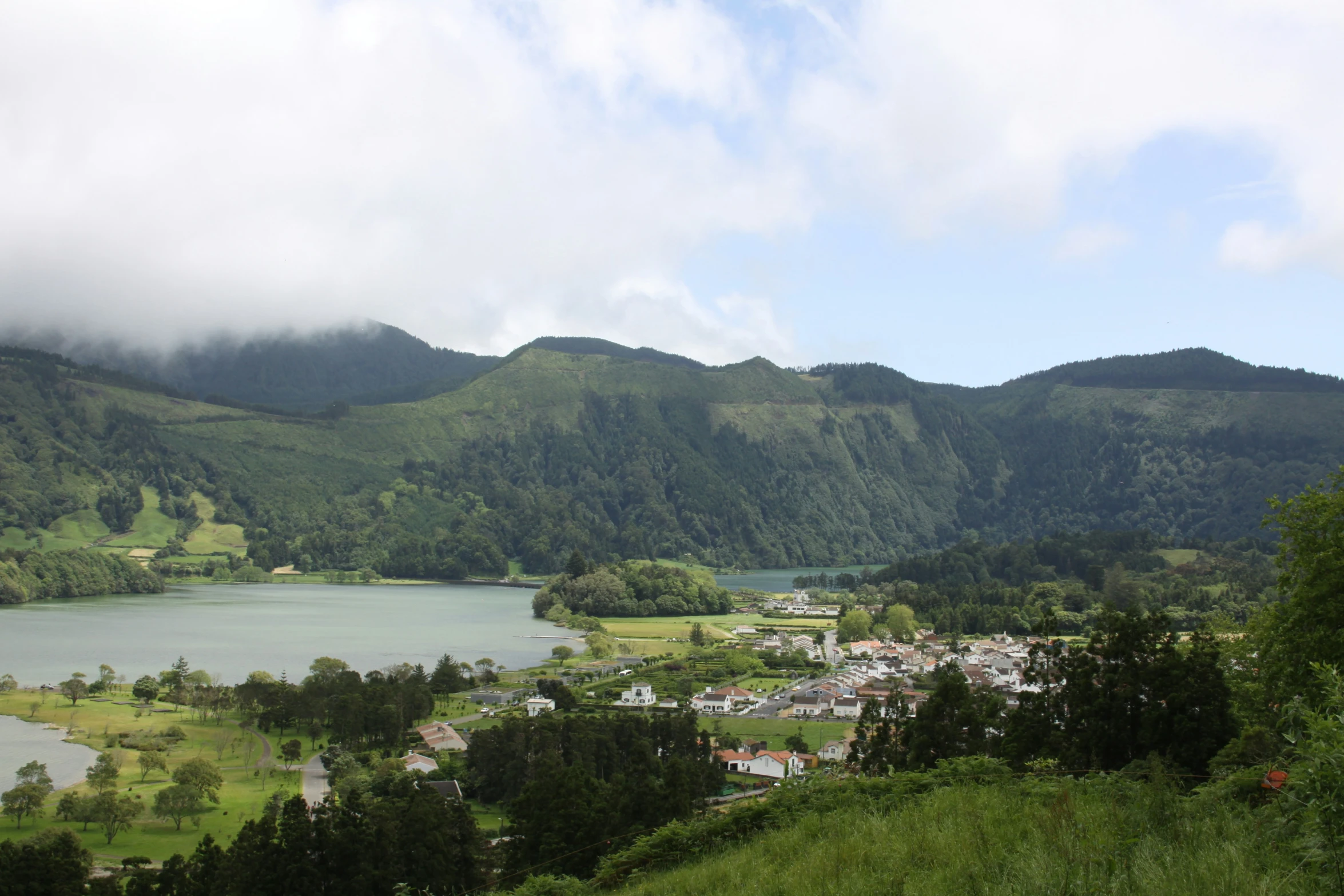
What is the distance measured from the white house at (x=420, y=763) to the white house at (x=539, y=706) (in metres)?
9.49

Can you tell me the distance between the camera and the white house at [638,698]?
47.7 m

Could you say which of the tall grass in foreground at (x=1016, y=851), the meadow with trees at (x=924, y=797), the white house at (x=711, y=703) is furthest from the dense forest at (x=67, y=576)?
the tall grass in foreground at (x=1016, y=851)

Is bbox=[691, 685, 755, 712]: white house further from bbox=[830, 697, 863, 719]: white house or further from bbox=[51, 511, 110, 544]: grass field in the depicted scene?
bbox=[51, 511, 110, 544]: grass field

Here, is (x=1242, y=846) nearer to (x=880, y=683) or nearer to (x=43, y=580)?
(x=880, y=683)

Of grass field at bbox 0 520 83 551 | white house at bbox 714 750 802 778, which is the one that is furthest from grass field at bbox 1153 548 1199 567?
grass field at bbox 0 520 83 551

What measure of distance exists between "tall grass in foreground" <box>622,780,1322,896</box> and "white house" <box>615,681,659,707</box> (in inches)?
1509

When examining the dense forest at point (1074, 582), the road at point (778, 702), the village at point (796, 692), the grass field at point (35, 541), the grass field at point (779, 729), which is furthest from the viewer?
the grass field at point (35, 541)

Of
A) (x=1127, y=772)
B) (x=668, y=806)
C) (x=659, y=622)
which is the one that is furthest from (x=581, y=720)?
(x=659, y=622)

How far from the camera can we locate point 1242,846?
654 centimetres

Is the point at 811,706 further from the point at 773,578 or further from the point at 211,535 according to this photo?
the point at 211,535

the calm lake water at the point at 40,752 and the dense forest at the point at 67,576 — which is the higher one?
the dense forest at the point at 67,576

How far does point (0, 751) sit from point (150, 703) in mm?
9392

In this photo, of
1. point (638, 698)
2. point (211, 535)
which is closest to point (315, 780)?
point (638, 698)

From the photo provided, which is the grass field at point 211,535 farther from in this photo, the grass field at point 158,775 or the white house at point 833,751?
the white house at point 833,751
